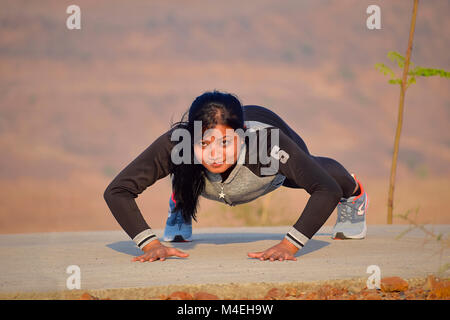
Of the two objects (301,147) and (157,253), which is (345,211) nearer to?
(301,147)

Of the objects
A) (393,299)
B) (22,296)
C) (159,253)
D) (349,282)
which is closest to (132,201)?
(159,253)

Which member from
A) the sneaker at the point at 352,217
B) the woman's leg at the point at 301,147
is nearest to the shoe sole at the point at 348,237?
the sneaker at the point at 352,217

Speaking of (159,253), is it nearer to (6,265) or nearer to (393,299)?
(6,265)

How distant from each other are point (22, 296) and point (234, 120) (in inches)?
66.9

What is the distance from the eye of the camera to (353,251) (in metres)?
4.14

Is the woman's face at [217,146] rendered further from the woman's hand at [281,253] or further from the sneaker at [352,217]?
the sneaker at [352,217]

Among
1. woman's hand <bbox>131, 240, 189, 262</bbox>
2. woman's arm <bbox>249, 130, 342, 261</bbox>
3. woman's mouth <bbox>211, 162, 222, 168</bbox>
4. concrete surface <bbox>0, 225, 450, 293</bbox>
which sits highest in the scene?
woman's mouth <bbox>211, 162, 222, 168</bbox>

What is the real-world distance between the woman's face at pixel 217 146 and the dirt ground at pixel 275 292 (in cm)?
100

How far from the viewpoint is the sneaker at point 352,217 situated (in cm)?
489

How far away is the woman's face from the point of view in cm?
352

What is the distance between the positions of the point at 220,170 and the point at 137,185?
60 cm

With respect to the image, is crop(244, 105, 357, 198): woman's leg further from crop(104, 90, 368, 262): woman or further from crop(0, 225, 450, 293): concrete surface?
crop(0, 225, 450, 293): concrete surface

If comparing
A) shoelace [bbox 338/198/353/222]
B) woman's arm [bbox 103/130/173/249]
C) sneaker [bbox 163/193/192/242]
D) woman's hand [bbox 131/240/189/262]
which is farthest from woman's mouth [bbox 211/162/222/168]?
shoelace [bbox 338/198/353/222]

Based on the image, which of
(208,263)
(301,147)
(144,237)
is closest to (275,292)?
(208,263)
